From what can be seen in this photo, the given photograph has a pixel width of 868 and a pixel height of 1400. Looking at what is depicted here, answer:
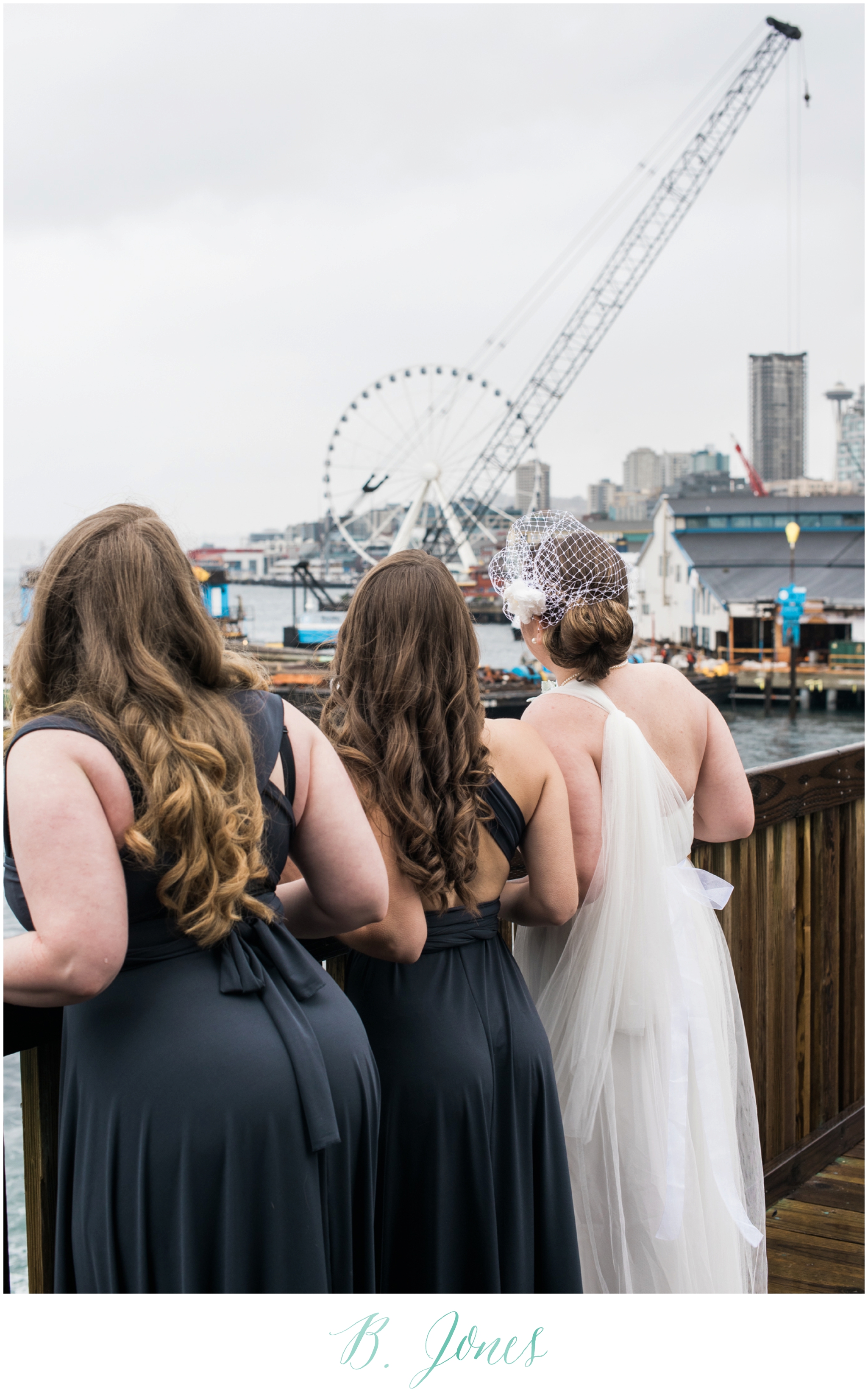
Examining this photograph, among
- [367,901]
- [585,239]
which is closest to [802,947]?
[367,901]

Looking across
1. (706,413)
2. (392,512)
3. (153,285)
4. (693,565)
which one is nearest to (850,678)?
(693,565)

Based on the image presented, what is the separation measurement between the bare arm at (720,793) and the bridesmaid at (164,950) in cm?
98

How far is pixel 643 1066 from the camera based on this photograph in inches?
71.9

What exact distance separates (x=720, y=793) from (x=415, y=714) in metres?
0.77

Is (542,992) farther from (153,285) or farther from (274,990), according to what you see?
(153,285)

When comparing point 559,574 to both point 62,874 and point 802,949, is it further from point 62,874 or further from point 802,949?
point 802,949

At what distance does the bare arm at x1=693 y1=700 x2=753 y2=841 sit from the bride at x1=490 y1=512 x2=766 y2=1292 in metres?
0.08

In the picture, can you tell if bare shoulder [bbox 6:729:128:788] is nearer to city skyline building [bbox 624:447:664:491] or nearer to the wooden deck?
the wooden deck

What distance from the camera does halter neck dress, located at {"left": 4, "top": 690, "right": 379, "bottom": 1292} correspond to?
1.19 metres

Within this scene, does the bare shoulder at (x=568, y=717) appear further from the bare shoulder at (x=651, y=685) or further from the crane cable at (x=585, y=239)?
the crane cable at (x=585, y=239)

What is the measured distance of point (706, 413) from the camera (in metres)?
74.2

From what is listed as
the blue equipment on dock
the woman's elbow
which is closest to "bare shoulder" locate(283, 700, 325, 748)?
the woman's elbow

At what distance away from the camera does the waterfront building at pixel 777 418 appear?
74812mm

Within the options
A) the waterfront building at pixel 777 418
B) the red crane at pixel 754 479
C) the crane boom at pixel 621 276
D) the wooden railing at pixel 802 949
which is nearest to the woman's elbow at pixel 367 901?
the wooden railing at pixel 802 949
